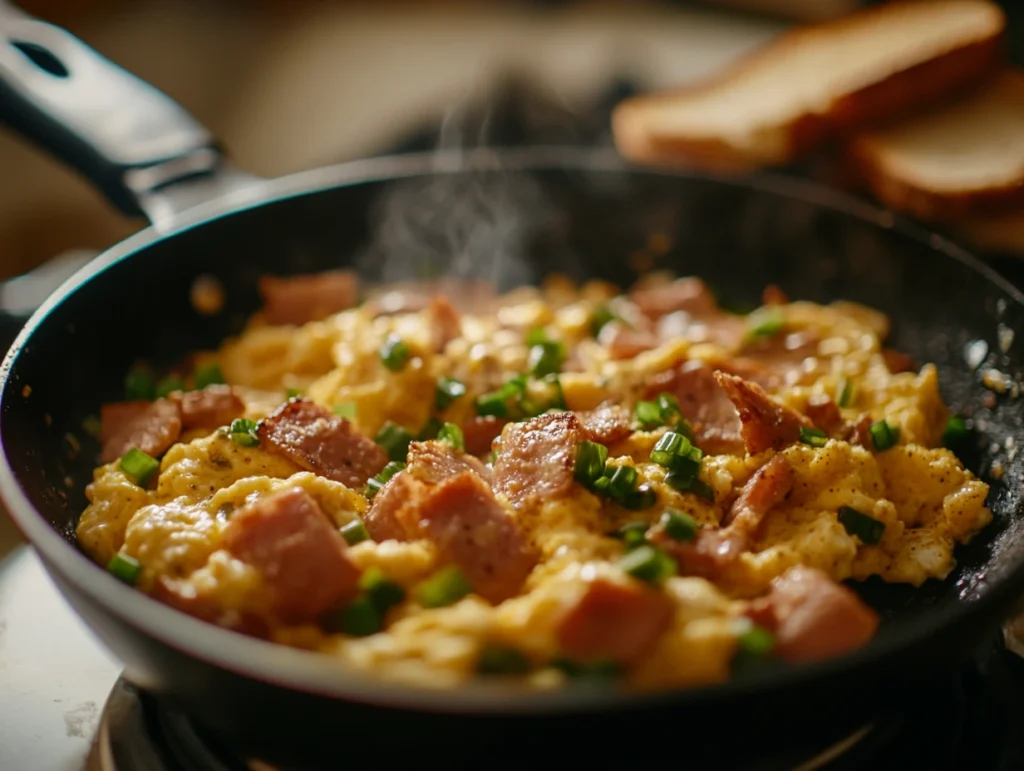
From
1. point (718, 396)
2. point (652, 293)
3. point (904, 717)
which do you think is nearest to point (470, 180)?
point (652, 293)

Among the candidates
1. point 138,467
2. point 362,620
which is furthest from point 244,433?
point 362,620

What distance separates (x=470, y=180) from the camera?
3393 millimetres

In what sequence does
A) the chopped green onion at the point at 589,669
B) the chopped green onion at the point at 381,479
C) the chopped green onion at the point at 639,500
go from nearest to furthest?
the chopped green onion at the point at 589,669, the chopped green onion at the point at 639,500, the chopped green onion at the point at 381,479

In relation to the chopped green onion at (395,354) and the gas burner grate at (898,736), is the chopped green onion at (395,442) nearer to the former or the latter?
the chopped green onion at (395,354)

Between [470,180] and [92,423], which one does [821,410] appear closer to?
[470,180]

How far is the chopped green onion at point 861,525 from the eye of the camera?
2.12 meters

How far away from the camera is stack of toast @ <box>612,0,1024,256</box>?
3408 millimetres

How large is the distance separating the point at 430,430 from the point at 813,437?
983 mm

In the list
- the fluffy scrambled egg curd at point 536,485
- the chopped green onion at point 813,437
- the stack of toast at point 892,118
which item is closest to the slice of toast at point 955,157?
the stack of toast at point 892,118

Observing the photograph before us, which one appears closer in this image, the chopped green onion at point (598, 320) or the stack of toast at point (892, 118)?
the chopped green onion at point (598, 320)

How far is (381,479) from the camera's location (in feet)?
7.47

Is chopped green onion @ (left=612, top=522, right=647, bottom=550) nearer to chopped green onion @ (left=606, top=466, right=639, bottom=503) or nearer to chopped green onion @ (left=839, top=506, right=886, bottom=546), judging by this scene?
chopped green onion @ (left=606, top=466, right=639, bottom=503)

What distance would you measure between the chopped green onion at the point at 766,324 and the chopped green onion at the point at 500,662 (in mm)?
1607

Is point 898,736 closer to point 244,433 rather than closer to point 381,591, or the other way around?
point 381,591
